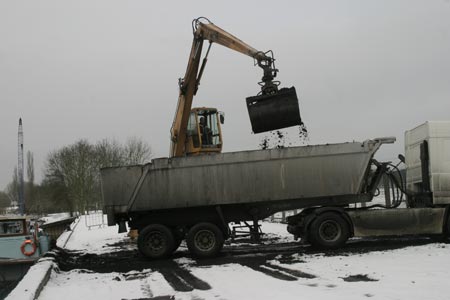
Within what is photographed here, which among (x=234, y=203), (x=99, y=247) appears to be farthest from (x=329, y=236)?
(x=99, y=247)

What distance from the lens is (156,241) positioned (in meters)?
12.1

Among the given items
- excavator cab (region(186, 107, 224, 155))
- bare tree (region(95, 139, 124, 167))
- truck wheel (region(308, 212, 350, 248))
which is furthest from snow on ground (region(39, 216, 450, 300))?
bare tree (region(95, 139, 124, 167))

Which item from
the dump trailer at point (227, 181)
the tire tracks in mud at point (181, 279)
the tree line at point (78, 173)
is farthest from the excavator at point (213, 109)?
the tree line at point (78, 173)

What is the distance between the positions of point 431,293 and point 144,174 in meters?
7.43

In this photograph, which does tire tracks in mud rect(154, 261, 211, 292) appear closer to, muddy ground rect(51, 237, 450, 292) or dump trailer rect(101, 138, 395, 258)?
muddy ground rect(51, 237, 450, 292)

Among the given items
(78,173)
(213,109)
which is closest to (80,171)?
(78,173)

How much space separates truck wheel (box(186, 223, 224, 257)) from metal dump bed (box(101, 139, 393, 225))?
2.06 ft

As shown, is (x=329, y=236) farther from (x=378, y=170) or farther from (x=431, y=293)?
(x=431, y=293)

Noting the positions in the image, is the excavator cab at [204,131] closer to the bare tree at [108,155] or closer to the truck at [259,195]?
the truck at [259,195]

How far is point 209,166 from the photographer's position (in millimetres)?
11789

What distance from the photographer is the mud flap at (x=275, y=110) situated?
13.0m

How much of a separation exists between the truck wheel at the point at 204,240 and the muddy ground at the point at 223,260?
0.80 ft

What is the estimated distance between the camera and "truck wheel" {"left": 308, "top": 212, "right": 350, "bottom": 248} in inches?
466

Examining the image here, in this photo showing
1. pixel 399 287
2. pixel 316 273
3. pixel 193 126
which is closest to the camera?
pixel 399 287
